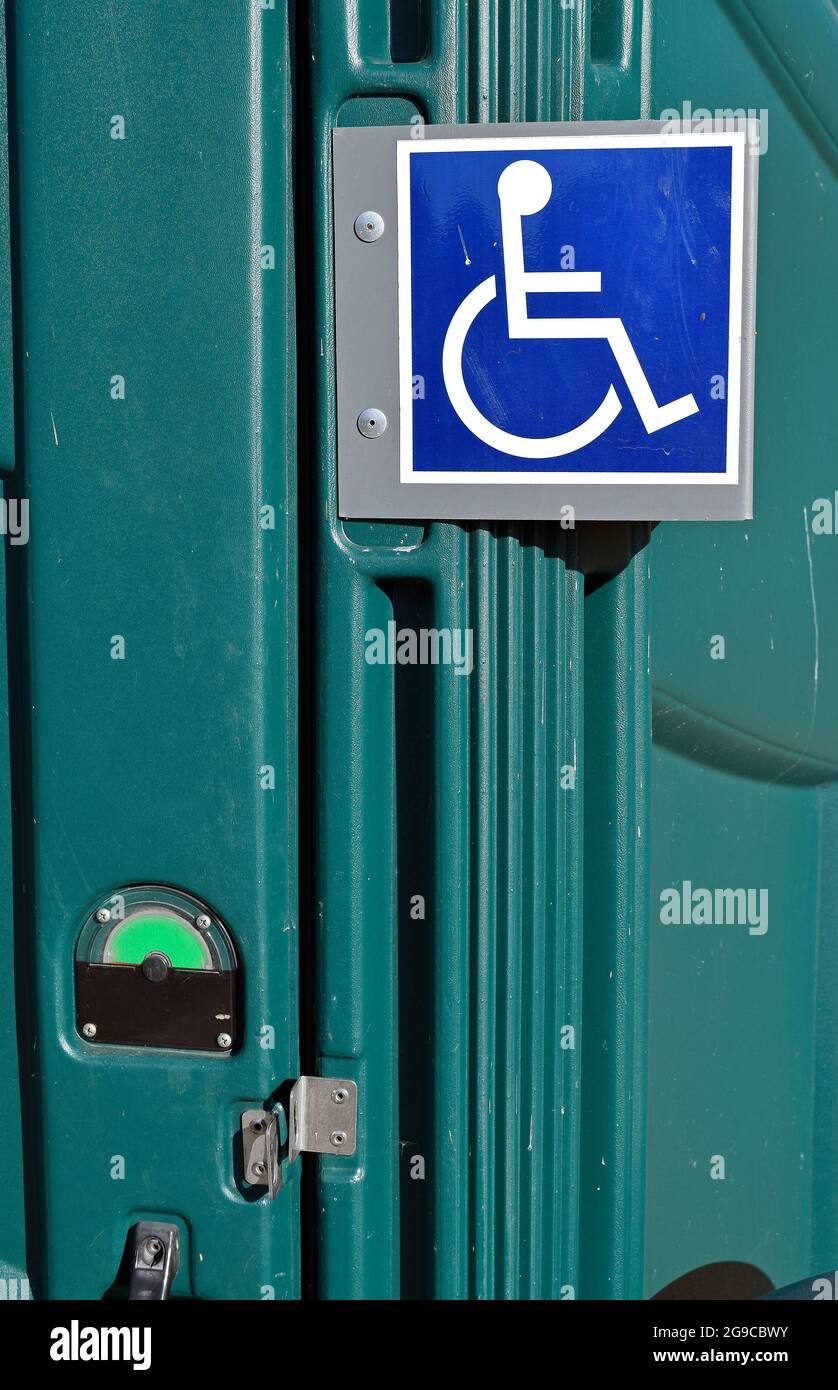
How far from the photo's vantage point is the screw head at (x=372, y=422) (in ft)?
3.70

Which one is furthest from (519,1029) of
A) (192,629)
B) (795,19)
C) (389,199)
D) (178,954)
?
(795,19)

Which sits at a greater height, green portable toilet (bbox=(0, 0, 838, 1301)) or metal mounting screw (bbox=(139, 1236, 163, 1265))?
green portable toilet (bbox=(0, 0, 838, 1301))

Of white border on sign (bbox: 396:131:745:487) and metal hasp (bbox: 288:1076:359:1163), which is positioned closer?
white border on sign (bbox: 396:131:745:487)

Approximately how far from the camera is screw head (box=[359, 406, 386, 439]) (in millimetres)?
1129

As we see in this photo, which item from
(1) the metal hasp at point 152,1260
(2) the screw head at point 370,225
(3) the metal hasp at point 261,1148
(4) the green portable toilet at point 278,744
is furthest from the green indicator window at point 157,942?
(2) the screw head at point 370,225

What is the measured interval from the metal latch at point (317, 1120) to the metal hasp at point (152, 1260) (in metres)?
0.10

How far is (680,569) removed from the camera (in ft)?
4.54

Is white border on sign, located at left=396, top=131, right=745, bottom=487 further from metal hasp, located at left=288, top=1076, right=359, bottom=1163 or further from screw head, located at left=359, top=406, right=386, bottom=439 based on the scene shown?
metal hasp, located at left=288, top=1076, right=359, bottom=1163

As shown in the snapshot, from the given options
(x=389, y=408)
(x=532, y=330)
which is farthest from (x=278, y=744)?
(x=532, y=330)

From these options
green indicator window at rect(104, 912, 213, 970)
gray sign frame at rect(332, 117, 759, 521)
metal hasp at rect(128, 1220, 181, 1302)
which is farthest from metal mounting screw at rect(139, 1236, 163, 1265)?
gray sign frame at rect(332, 117, 759, 521)

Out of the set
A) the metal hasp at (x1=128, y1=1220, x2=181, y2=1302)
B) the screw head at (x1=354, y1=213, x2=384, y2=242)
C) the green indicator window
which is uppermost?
the screw head at (x1=354, y1=213, x2=384, y2=242)

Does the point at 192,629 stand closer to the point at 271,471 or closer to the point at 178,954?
the point at 271,471

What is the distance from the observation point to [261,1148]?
1.17m

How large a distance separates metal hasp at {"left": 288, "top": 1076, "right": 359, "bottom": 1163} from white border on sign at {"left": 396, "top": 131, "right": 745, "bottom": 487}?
59 centimetres
